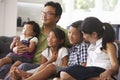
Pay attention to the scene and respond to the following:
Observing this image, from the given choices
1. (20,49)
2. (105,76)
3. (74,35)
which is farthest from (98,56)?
(20,49)

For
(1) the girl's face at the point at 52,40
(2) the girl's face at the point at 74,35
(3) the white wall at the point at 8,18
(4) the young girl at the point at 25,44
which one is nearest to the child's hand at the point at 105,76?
(2) the girl's face at the point at 74,35

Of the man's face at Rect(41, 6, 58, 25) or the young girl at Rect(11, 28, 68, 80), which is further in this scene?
the man's face at Rect(41, 6, 58, 25)

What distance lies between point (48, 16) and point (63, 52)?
1.30 feet

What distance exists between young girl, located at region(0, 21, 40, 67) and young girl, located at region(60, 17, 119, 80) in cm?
65

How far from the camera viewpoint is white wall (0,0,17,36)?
13.5 feet

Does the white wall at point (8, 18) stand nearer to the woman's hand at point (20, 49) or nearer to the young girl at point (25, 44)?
the young girl at point (25, 44)

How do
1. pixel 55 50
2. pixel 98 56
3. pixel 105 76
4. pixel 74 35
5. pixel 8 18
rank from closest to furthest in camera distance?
pixel 105 76 → pixel 98 56 → pixel 74 35 → pixel 55 50 → pixel 8 18

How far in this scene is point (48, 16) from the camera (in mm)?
2551

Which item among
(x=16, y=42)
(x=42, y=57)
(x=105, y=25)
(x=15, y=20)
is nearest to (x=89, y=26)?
(x=105, y=25)

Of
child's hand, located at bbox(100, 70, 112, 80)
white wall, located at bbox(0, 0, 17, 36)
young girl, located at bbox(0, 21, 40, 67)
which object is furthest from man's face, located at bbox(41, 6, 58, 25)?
white wall, located at bbox(0, 0, 17, 36)

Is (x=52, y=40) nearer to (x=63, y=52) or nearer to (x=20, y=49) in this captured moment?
(x=63, y=52)

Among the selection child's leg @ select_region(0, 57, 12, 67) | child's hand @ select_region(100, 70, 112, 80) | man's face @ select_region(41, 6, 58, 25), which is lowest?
child's leg @ select_region(0, 57, 12, 67)

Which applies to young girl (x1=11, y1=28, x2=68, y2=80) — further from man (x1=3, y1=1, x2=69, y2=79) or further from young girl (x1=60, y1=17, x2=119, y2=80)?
young girl (x1=60, y1=17, x2=119, y2=80)

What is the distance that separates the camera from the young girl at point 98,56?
1849 mm
